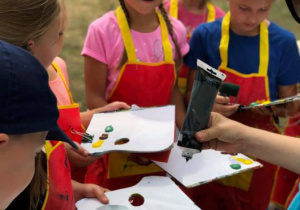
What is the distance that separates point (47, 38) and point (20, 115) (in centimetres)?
46

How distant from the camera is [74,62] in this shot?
10.7 feet

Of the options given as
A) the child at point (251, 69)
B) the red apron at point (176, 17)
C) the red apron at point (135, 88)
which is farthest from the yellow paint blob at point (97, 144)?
the red apron at point (176, 17)

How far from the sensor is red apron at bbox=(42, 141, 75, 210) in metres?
1.04

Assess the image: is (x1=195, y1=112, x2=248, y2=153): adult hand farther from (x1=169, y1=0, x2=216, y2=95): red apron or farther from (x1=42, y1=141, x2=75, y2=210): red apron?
(x1=169, y1=0, x2=216, y2=95): red apron

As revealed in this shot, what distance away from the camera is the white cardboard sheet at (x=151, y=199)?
110 cm

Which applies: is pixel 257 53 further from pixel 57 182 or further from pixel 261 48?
pixel 57 182

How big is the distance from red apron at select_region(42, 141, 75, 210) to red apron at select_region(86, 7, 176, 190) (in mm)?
348

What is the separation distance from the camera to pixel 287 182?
186cm

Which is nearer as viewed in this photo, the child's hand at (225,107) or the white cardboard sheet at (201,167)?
the white cardboard sheet at (201,167)

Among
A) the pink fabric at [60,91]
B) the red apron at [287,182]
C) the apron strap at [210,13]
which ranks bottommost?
the red apron at [287,182]

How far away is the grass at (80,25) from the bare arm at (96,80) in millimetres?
1161

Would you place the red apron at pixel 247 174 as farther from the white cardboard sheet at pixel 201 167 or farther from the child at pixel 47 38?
the child at pixel 47 38

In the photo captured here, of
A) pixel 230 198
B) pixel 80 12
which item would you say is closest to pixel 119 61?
pixel 230 198

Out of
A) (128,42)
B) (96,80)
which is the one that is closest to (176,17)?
(128,42)
